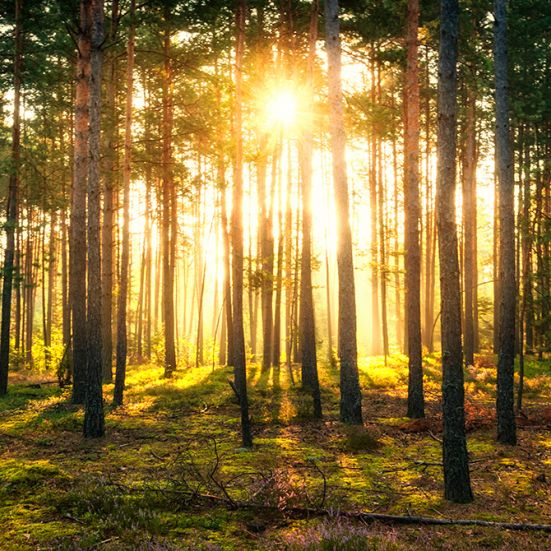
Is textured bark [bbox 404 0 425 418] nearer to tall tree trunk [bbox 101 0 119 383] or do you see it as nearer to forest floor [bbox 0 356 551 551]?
forest floor [bbox 0 356 551 551]

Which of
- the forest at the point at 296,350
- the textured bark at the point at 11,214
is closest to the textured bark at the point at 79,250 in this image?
the forest at the point at 296,350

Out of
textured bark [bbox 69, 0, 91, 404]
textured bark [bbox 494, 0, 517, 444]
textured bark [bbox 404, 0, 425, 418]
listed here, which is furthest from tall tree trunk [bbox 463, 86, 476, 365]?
textured bark [bbox 69, 0, 91, 404]

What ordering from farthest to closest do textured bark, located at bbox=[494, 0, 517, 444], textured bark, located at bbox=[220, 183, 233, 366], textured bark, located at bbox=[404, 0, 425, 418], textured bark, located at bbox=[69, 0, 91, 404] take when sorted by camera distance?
1. textured bark, located at bbox=[69, 0, 91, 404]
2. textured bark, located at bbox=[404, 0, 425, 418]
3. textured bark, located at bbox=[220, 183, 233, 366]
4. textured bark, located at bbox=[494, 0, 517, 444]

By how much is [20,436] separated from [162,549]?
735 cm

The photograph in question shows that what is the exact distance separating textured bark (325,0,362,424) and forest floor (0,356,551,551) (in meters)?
0.87

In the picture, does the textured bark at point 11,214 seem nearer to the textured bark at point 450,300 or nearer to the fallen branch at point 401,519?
the fallen branch at point 401,519

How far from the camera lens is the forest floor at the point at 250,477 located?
5441 mm

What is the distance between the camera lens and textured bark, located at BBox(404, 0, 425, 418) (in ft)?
41.1

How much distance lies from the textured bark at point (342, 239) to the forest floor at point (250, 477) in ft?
2.85

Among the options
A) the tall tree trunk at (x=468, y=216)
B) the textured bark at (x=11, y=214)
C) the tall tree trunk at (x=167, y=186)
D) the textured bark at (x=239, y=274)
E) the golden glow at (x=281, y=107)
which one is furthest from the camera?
the tall tree trunk at (x=468, y=216)

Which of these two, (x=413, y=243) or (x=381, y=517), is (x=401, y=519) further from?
(x=413, y=243)

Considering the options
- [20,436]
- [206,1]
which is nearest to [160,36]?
[206,1]

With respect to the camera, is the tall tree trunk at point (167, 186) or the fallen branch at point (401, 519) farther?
the tall tree trunk at point (167, 186)

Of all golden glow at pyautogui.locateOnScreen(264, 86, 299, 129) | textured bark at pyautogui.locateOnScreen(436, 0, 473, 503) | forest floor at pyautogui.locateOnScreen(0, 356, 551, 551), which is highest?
golden glow at pyautogui.locateOnScreen(264, 86, 299, 129)
